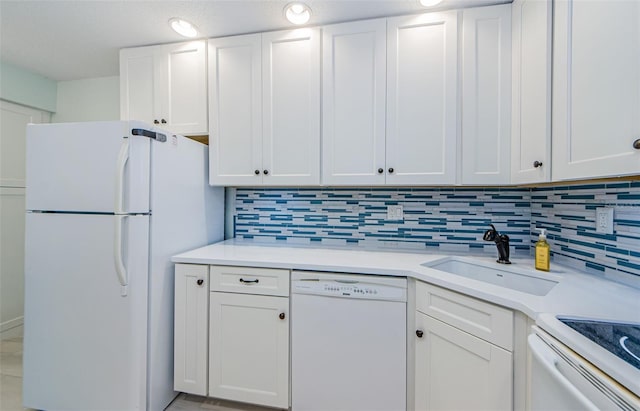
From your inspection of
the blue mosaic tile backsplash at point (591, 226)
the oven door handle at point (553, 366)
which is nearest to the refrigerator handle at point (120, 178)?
the oven door handle at point (553, 366)

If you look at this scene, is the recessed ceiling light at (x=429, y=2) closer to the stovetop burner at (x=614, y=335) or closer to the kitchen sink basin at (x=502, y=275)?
the kitchen sink basin at (x=502, y=275)

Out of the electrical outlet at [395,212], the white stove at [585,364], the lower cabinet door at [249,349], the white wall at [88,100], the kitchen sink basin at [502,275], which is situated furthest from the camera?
the white wall at [88,100]

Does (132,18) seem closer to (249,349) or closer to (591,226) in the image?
(249,349)

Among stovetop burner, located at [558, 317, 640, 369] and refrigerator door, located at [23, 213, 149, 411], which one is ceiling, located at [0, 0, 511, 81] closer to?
refrigerator door, located at [23, 213, 149, 411]

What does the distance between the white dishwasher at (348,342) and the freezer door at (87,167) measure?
99 centimetres

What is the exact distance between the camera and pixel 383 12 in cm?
166

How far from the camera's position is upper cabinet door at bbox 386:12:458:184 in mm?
1610

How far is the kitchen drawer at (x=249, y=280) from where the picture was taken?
60.4 inches

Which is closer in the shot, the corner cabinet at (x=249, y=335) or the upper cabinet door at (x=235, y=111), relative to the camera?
the corner cabinet at (x=249, y=335)

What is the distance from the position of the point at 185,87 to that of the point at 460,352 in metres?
2.28

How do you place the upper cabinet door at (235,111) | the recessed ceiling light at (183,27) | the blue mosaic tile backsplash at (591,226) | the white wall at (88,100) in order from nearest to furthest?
the blue mosaic tile backsplash at (591,226)
the recessed ceiling light at (183,27)
the upper cabinet door at (235,111)
the white wall at (88,100)

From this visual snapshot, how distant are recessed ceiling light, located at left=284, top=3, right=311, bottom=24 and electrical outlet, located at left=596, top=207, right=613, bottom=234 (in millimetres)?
1832

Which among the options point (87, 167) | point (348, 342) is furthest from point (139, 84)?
point (348, 342)

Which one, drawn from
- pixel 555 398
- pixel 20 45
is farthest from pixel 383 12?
pixel 20 45
